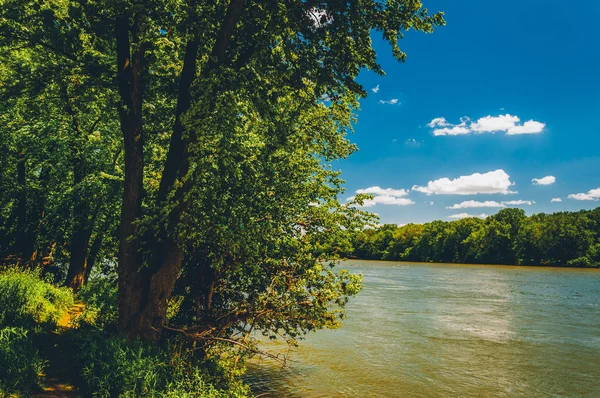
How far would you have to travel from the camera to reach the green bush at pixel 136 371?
8367mm

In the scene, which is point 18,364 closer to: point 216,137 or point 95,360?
point 95,360

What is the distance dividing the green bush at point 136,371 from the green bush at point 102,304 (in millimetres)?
1339

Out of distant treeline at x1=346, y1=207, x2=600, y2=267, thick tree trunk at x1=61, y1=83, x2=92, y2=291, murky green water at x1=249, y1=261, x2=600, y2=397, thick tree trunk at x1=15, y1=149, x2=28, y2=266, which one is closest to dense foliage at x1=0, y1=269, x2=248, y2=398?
murky green water at x1=249, y1=261, x2=600, y2=397

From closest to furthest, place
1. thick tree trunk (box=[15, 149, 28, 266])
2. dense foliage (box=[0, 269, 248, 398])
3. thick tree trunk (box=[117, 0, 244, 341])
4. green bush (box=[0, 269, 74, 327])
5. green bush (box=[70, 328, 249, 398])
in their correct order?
dense foliage (box=[0, 269, 248, 398])
green bush (box=[70, 328, 249, 398])
thick tree trunk (box=[117, 0, 244, 341])
green bush (box=[0, 269, 74, 327])
thick tree trunk (box=[15, 149, 28, 266])

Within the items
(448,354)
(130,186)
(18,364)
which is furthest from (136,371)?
(448,354)

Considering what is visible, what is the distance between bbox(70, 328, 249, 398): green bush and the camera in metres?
8.37

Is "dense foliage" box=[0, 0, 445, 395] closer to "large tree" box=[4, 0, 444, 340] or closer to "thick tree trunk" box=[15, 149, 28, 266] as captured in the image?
"large tree" box=[4, 0, 444, 340]

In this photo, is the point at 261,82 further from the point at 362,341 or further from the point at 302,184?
the point at 362,341

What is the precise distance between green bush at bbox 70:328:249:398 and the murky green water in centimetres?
353

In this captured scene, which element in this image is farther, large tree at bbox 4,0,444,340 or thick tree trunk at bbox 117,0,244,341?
thick tree trunk at bbox 117,0,244,341

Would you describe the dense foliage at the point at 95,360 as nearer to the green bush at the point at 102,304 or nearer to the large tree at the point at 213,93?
the green bush at the point at 102,304

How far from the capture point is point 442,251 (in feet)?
399

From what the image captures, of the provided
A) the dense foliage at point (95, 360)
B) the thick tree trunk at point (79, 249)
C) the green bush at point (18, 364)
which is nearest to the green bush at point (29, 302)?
the dense foliage at point (95, 360)

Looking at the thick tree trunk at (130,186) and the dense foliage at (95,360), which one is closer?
the dense foliage at (95,360)
